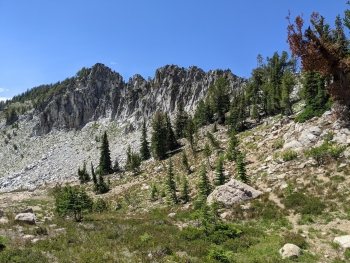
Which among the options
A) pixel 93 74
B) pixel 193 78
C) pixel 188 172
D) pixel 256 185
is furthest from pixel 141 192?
pixel 93 74

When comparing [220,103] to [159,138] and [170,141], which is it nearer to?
[170,141]

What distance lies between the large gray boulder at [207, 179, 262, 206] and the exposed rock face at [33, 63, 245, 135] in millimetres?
90863

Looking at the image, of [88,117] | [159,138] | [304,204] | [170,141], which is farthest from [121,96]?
[304,204]

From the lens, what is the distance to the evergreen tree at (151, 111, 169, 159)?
68.1m

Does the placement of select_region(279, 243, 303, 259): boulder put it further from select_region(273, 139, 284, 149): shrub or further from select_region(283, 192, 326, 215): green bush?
select_region(273, 139, 284, 149): shrub

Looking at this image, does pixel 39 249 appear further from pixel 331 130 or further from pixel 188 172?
pixel 188 172

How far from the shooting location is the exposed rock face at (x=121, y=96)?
121 meters

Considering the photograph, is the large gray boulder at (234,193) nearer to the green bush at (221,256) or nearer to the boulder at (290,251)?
the boulder at (290,251)

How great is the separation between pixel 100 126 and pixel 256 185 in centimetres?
11721

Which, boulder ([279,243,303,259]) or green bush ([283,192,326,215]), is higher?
green bush ([283,192,326,215])

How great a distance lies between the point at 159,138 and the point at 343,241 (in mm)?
58495

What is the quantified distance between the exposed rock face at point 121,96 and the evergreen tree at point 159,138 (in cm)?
4131

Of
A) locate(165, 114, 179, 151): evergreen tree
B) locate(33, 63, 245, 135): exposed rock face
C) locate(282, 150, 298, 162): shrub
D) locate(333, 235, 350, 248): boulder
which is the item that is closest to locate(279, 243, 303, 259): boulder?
locate(333, 235, 350, 248): boulder

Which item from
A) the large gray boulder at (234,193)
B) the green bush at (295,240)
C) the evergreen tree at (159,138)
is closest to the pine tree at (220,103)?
the evergreen tree at (159,138)
